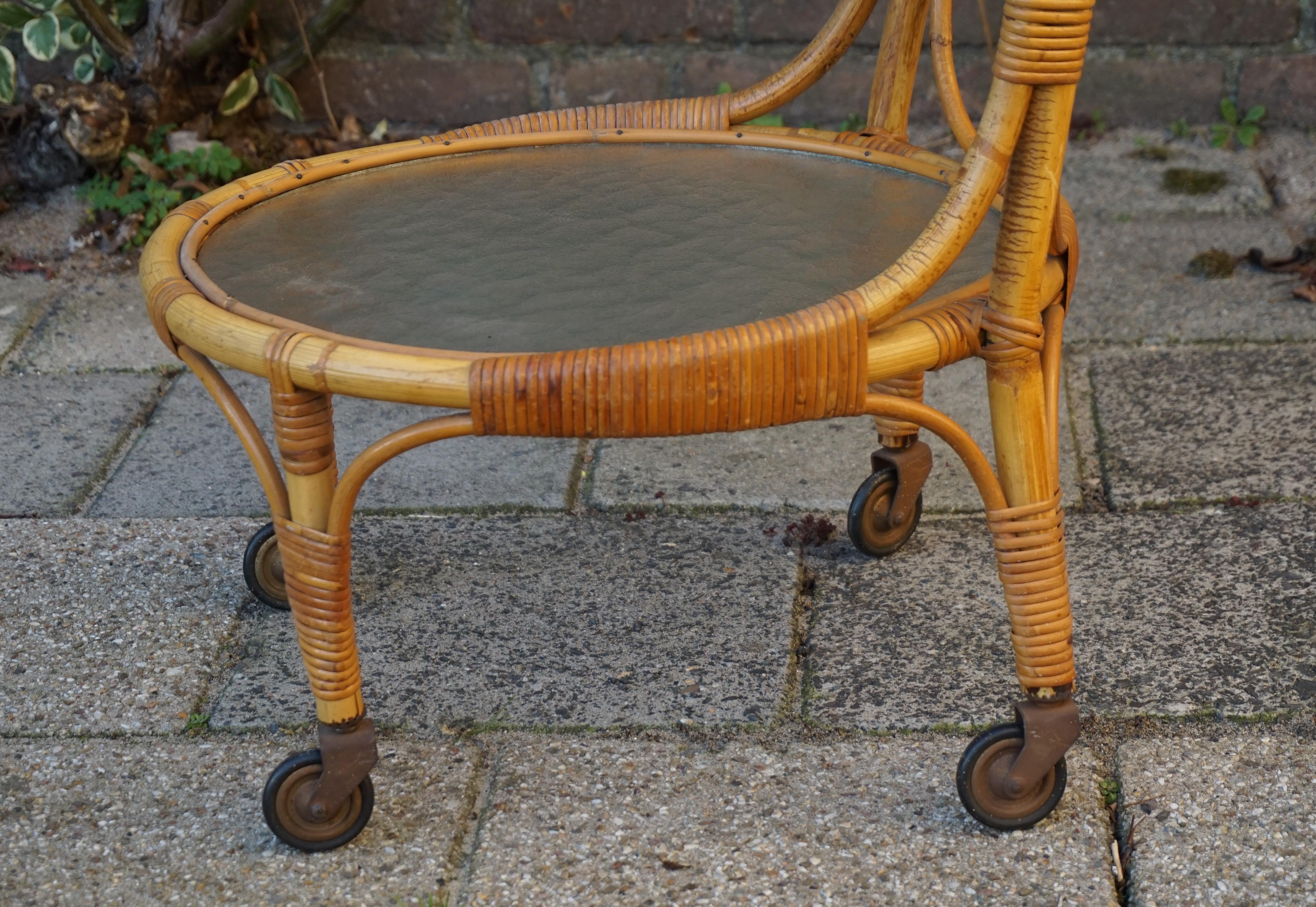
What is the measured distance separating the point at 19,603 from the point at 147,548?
188mm

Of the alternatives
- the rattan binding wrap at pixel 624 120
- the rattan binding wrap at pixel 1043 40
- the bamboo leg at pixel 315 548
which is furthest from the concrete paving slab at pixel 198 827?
the rattan binding wrap at pixel 1043 40

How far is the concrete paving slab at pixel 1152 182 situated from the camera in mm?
2871

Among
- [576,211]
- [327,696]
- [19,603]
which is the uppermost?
[576,211]

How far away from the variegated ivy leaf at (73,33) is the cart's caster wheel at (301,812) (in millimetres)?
2229

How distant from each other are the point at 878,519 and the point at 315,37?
2.01 meters

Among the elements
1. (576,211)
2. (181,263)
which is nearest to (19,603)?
(181,263)

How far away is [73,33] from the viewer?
3002 millimetres

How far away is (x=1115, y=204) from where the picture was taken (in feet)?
9.55

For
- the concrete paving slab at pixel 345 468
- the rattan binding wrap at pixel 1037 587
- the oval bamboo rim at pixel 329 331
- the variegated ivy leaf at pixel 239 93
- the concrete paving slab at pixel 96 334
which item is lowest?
the concrete paving slab at pixel 96 334

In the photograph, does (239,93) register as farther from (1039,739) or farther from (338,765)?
(1039,739)

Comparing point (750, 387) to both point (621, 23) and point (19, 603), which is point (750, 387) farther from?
point (621, 23)

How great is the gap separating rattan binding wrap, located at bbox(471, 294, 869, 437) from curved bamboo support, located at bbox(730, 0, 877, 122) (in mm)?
613

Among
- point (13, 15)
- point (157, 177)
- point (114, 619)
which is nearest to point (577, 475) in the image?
point (114, 619)

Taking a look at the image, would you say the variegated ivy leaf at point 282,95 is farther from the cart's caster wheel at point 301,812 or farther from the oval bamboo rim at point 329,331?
the cart's caster wheel at point 301,812
